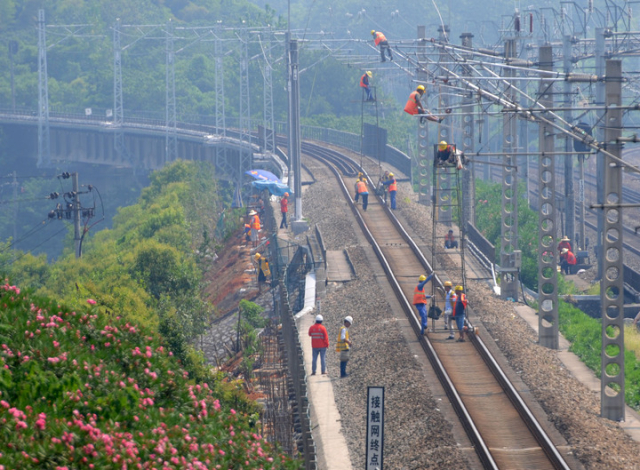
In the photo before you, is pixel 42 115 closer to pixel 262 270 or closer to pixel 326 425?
pixel 262 270

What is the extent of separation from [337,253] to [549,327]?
433 inches

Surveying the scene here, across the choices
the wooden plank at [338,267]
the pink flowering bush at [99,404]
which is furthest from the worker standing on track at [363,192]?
the pink flowering bush at [99,404]

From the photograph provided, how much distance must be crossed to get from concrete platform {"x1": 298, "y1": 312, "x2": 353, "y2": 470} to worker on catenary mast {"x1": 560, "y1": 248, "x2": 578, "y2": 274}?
17.7m

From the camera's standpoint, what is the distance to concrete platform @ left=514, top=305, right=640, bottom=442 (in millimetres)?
18656

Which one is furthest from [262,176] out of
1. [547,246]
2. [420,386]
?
[420,386]

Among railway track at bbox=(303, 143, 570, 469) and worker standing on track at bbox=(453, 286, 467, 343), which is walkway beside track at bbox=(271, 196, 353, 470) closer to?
railway track at bbox=(303, 143, 570, 469)

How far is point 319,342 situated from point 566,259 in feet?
64.4

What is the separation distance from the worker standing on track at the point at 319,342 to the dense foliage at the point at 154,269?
2.83 metres

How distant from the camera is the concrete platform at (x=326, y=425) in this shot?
1722 cm

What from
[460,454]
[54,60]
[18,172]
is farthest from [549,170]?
[54,60]

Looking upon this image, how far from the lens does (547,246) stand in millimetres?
24844

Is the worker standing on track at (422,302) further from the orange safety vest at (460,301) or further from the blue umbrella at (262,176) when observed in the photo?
the blue umbrella at (262,176)

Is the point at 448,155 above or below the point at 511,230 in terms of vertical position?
above

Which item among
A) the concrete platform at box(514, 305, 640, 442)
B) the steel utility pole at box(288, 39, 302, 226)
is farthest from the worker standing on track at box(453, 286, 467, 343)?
the steel utility pole at box(288, 39, 302, 226)
